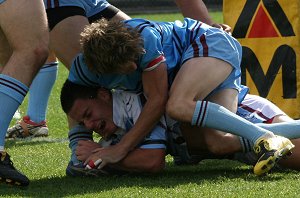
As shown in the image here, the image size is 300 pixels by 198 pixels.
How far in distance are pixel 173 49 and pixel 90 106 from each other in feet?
1.71

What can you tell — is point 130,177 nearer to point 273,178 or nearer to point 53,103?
point 273,178

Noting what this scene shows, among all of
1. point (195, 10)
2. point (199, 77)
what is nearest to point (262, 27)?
point (195, 10)

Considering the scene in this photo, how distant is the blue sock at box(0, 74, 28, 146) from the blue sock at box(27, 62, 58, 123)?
214cm

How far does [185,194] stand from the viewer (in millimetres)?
4094

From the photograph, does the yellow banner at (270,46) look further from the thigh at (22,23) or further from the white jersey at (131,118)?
the thigh at (22,23)

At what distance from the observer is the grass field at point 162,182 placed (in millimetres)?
4152

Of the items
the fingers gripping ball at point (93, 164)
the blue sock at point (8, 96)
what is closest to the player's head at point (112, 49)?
the blue sock at point (8, 96)

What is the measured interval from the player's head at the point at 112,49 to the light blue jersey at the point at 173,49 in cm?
10

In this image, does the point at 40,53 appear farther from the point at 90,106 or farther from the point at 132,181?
the point at 132,181

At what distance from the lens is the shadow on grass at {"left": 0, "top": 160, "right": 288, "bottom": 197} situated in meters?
4.29

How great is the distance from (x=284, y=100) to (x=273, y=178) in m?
2.17

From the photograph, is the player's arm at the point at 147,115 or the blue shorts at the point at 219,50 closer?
the player's arm at the point at 147,115

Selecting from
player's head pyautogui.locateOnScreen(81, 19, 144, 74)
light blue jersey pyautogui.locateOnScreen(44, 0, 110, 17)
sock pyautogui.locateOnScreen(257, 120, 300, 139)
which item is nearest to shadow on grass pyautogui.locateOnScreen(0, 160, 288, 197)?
sock pyautogui.locateOnScreen(257, 120, 300, 139)

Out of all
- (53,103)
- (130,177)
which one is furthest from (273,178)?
(53,103)
